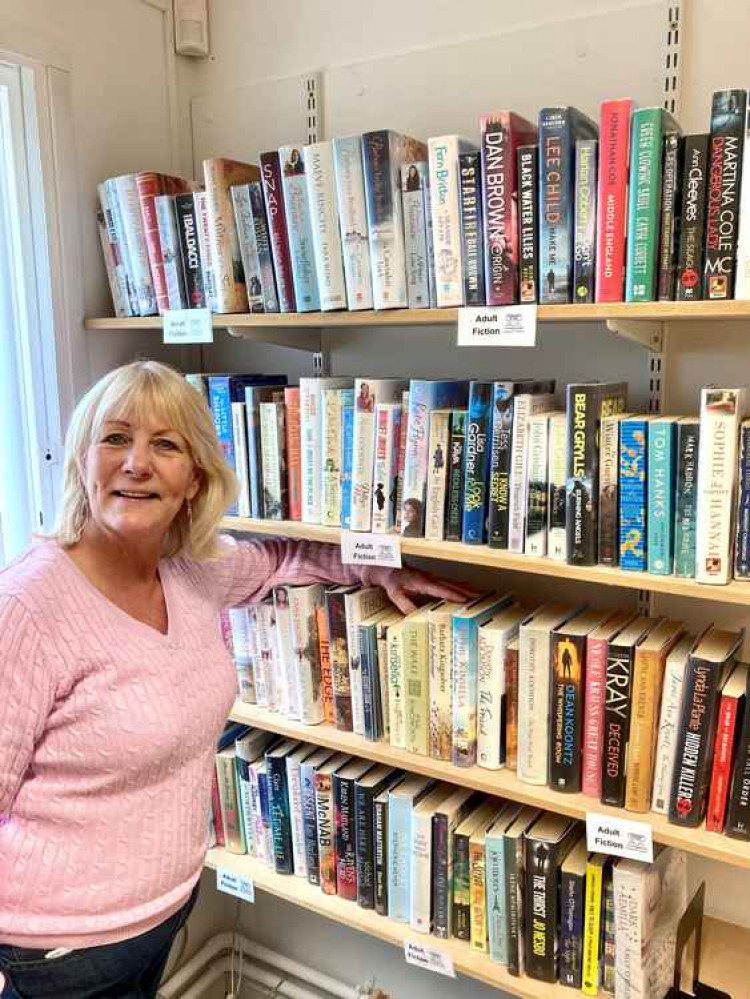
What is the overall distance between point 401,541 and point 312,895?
29.3 inches

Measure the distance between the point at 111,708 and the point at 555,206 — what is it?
37.2 inches

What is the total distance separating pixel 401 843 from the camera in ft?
4.99

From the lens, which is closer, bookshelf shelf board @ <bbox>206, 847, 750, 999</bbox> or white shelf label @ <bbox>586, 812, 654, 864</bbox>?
white shelf label @ <bbox>586, 812, 654, 864</bbox>

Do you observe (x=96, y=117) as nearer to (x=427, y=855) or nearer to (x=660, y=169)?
(x=660, y=169)

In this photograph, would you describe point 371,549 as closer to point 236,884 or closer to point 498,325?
point 498,325

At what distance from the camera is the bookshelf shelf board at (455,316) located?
3.71 feet

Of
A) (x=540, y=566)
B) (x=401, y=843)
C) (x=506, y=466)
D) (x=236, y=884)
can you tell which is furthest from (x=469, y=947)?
(x=506, y=466)

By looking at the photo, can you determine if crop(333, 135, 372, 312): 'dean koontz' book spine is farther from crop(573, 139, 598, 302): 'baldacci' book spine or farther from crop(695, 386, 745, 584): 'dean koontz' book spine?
crop(695, 386, 745, 584): 'dean koontz' book spine

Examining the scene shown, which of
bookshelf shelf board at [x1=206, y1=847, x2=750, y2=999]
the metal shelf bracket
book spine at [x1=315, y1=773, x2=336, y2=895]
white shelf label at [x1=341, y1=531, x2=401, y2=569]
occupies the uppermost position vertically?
the metal shelf bracket

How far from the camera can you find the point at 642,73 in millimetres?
1379

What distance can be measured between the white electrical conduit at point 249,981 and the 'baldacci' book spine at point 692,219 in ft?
5.92

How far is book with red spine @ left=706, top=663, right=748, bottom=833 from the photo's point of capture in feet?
3.97

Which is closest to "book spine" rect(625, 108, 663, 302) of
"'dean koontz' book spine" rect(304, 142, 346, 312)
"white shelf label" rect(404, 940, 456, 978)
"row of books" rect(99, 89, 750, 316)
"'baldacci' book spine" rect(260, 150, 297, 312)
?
"row of books" rect(99, 89, 750, 316)

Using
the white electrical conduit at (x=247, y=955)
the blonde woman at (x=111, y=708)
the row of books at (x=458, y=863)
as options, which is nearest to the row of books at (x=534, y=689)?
the row of books at (x=458, y=863)
